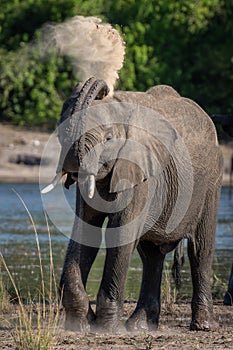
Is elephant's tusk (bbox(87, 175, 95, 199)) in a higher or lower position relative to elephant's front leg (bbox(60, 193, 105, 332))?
higher

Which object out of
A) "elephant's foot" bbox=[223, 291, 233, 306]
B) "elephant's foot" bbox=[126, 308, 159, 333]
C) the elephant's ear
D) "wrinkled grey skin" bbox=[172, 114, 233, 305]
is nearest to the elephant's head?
the elephant's ear

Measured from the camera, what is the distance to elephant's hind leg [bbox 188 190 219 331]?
1019 centimetres

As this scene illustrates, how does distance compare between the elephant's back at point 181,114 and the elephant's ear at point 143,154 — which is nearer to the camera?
the elephant's ear at point 143,154

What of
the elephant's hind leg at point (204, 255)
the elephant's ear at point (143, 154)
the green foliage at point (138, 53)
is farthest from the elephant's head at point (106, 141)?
the green foliage at point (138, 53)

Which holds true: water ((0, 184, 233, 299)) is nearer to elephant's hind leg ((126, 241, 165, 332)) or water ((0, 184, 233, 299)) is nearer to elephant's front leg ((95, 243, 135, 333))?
elephant's hind leg ((126, 241, 165, 332))

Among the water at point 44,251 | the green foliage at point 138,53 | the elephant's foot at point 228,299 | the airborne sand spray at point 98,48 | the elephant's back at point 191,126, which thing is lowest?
the green foliage at point 138,53

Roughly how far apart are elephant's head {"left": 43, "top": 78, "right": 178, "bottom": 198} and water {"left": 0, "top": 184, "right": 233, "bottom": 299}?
2663 mm

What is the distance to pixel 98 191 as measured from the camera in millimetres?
9125

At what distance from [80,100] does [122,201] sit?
86cm

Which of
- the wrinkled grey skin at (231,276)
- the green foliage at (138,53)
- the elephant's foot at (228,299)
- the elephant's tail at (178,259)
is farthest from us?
the green foliage at (138,53)

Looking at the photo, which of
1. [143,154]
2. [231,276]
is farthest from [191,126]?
[231,276]

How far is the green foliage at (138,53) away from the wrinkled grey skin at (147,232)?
913 inches

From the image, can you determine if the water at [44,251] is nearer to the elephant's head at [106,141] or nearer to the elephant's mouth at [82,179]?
the elephant's head at [106,141]

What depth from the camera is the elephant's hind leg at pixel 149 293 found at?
393 inches
